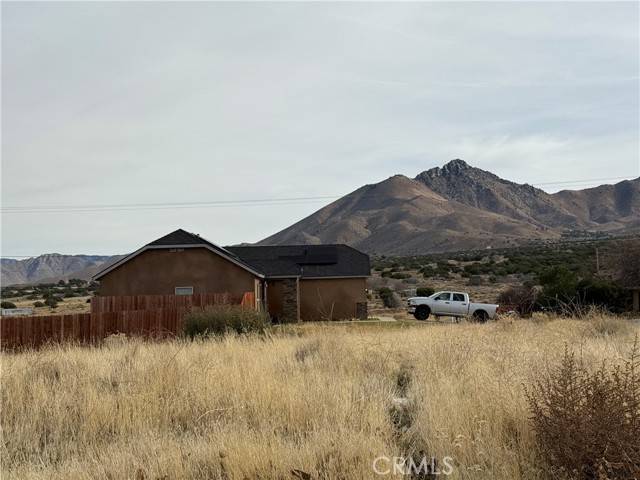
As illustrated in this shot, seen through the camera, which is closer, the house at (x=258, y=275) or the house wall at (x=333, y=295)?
the house at (x=258, y=275)

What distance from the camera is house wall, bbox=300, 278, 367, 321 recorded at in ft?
115

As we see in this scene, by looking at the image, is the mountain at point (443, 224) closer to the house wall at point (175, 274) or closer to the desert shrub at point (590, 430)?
the house wall at point (175, 274)

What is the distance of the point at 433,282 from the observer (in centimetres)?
5588

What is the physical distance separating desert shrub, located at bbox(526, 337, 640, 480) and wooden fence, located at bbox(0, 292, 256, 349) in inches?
566

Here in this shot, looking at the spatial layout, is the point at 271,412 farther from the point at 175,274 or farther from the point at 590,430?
the point at 175,274

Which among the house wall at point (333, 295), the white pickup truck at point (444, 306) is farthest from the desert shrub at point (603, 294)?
the house wall at point (333, 295)

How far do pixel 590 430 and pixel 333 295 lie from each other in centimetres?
3075

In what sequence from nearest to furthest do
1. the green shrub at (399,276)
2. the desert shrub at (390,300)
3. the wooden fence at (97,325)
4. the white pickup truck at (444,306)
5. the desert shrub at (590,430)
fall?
the desert shrub at (590,430), the wooden fence at (97,325), the white pickup truck at (444,306), the desert shrub at (390,300), the green shrub at (399,276)

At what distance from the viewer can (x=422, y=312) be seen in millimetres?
31656

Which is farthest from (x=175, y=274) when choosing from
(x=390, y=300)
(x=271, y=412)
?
(x=271, y=412)

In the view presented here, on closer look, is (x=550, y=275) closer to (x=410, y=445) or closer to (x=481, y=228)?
(x=410, y=445)

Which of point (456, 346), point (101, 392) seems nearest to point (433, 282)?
point (456, 346)

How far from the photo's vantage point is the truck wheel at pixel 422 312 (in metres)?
31.6

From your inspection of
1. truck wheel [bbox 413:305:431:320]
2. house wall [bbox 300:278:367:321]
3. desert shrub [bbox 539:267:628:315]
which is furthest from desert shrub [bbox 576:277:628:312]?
house wall [bbox 300:278:367:321]
